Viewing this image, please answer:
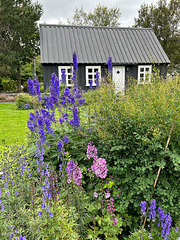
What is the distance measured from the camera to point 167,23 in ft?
80.8

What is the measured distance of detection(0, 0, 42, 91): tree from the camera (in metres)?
20.0

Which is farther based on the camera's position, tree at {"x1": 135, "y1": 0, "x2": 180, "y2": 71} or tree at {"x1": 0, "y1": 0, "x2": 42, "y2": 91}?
tree at {"x1": 135, "y1": 0, "x2": 180, "y2": 71}

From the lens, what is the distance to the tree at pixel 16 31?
2002 centimetres

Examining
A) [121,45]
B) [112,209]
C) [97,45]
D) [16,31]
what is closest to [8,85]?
[16,31]

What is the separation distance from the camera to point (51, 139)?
306cm

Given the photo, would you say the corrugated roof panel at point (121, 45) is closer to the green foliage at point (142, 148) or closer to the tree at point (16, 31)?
the green foliage at point (142, 148)

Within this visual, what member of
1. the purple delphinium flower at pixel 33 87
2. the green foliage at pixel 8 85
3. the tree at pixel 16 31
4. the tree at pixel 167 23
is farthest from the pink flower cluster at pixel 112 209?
the tree at pixel 167 23

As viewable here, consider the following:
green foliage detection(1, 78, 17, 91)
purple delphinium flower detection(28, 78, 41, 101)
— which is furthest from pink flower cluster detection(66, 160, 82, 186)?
green foliage detection(1, 78, 17, 91)

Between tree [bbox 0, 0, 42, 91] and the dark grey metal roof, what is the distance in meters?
9.35

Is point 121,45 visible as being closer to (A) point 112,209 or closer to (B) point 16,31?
(A) point 112,209

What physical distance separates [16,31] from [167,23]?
19.2m

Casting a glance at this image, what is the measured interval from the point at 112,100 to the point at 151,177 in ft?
4.06

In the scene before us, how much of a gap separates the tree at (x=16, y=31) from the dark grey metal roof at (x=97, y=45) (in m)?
9.35

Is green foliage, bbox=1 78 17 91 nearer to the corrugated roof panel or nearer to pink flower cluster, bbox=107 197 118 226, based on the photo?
the corrugated roof panel
